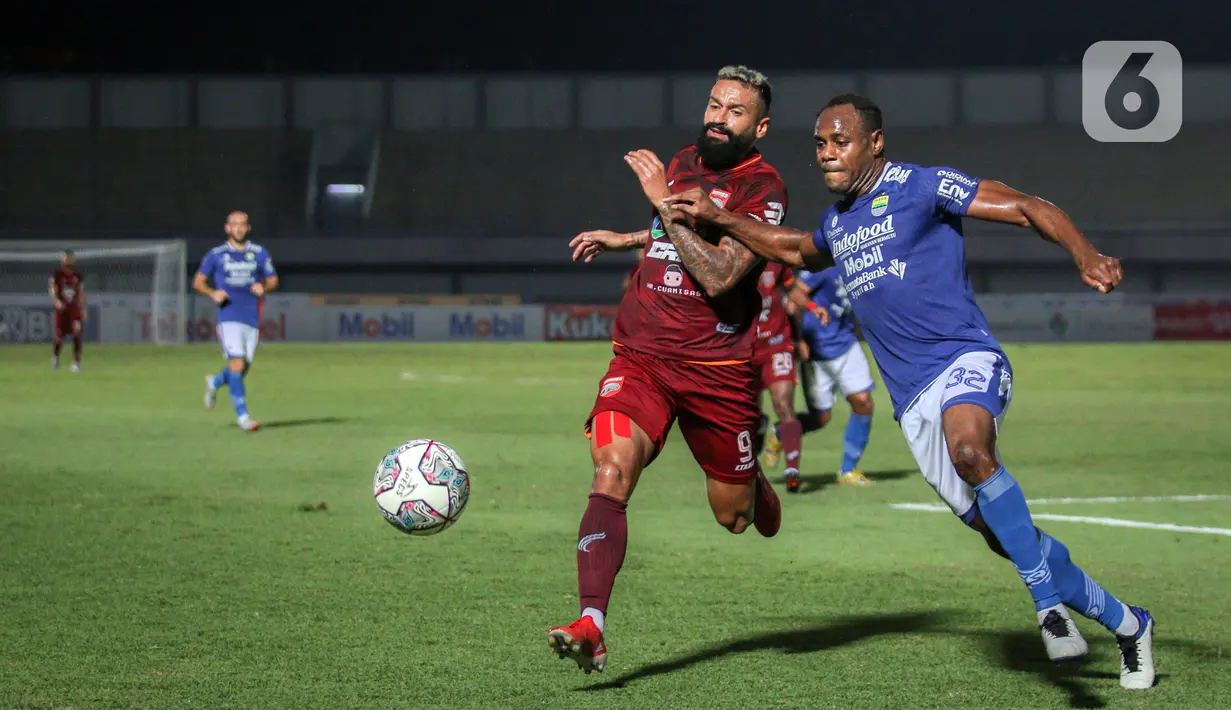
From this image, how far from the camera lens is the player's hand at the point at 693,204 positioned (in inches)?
214

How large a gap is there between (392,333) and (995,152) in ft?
83.7

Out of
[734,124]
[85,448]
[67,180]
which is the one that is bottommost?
[85,448]

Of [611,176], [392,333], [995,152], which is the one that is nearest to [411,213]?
[611,176]

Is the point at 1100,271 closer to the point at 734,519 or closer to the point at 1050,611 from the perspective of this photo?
the point at 1050,611

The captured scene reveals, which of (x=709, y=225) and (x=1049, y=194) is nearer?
(x=709, y=225)

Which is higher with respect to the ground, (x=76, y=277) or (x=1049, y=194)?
(x=1049, y=194)

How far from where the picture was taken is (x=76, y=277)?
31344mm

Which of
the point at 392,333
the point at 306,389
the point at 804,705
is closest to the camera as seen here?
the point at 804,705

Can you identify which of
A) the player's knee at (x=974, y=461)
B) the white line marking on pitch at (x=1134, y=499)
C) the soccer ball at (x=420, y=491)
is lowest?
the white line marking on pitch at (x=1134, y=499)

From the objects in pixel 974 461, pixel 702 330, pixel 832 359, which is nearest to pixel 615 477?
pixel 702 330

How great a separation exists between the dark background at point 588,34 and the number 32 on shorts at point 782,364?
3557cm

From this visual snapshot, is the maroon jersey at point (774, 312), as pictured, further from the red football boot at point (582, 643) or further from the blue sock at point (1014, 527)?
the red football boot at point (582, 643)

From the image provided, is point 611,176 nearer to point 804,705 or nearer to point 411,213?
point 411,213

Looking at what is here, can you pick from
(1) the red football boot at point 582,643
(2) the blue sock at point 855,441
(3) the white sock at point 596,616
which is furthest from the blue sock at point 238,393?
(1) the red football boot at point 582,643
